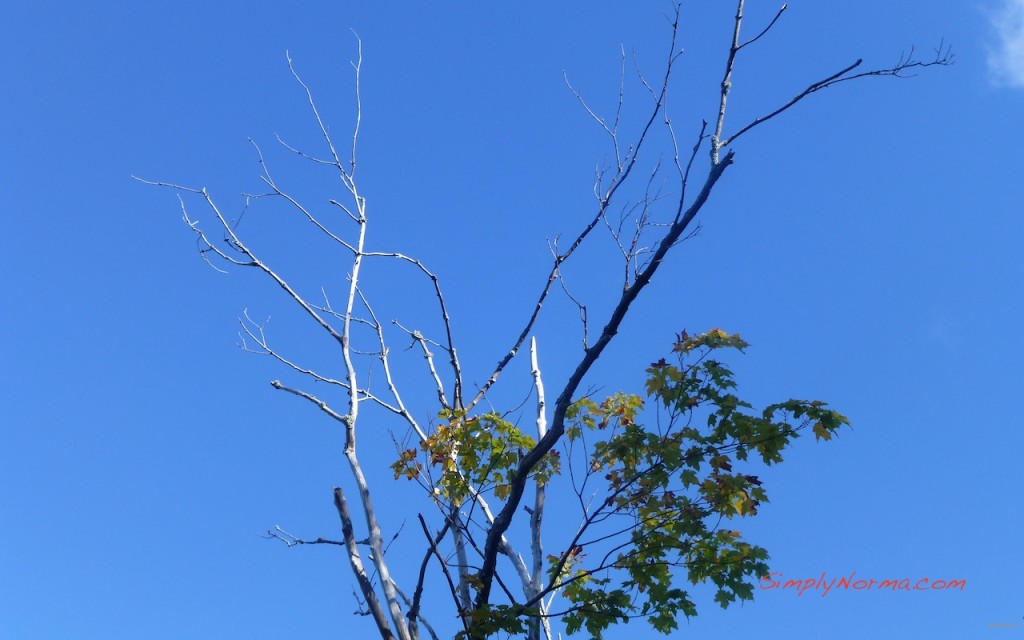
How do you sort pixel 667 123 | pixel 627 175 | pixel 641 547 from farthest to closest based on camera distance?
pixel 627 175 → pixel 641 547 → pixel 667 123

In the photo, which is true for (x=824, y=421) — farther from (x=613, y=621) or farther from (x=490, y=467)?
(x=490, y=467)

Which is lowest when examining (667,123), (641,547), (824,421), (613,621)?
(613,621)

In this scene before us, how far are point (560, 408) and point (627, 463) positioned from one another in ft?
3.90

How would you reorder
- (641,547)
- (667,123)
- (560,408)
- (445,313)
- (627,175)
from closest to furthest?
(560,408)
(667,123)
(641,547)
(627,175)
(445,313)

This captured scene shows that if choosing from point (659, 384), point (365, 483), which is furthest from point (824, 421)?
point (365, 483)

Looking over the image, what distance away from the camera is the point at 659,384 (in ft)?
20.9

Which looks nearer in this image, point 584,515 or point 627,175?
point 584,515

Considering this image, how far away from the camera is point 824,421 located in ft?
19.9

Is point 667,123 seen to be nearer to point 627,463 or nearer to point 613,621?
point 627,463

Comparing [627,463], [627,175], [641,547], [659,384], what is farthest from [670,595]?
[627,175]

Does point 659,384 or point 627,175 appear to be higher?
point 627,175

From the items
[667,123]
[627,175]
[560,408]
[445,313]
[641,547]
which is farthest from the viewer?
[445,313]

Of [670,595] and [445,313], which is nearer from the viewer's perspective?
[670,595]

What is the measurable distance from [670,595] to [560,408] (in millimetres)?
1545
